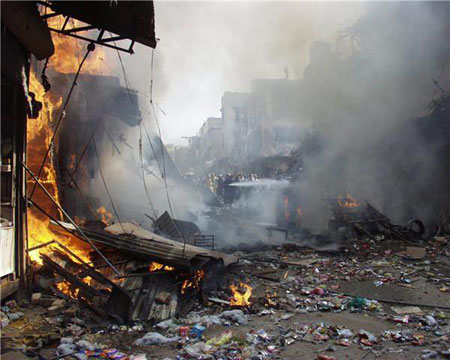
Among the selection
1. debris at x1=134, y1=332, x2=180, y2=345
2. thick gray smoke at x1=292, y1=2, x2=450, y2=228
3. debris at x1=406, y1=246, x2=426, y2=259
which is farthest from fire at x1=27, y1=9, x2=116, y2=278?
thick gray smoke at x1=292, y1=2, x2=450, y2=228

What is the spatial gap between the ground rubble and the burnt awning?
449 cm

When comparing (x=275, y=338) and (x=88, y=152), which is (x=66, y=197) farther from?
(x=275, y=338)

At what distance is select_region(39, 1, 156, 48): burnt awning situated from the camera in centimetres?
482

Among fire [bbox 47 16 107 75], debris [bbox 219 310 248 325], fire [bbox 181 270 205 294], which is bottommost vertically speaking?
debris [bbox 219 310 248 325]

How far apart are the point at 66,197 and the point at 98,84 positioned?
5.28 meters

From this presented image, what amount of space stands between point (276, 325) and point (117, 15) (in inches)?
214

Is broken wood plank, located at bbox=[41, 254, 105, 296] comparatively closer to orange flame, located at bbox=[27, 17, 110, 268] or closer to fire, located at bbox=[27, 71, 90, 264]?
orange flame, located at bbox=[27, 17, 110, 268]

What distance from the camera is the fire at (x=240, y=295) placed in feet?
20.2

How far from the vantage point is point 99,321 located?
5.24 metres

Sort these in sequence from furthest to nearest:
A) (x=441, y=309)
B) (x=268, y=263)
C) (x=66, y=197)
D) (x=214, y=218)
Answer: (x=214, y=218)
(x=66, y=197)
(x=268, y=263)
(x=441, y=309)

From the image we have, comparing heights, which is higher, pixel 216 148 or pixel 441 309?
pixel 216 148

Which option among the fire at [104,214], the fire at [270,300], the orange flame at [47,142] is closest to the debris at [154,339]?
the fire at [270,300]

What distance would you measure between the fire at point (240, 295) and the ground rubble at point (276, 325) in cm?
11

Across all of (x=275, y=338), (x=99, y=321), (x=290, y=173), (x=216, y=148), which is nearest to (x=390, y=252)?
(x=275, y=338)
